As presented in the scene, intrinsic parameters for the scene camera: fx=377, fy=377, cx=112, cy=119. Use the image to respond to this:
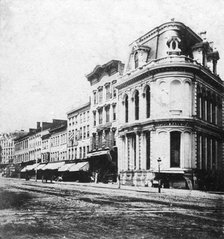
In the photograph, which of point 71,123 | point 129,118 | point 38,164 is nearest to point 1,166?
point 38,164

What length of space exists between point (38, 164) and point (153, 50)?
3379 cm

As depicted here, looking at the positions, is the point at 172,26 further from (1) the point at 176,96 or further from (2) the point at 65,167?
(2) the point at 65,167

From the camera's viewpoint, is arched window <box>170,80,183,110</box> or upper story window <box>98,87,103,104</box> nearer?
arched window <box>170,80,183,110</box>

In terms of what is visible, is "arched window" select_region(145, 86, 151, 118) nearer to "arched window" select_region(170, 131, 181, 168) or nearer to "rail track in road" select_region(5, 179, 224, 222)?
"arched window" select_region(170, 131, 181, 168)

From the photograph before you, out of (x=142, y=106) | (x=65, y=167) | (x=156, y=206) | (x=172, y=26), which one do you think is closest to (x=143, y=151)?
(x=142, y=106)

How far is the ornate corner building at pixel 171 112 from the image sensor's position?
31422 millimetres

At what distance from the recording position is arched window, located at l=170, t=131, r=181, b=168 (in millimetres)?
31733

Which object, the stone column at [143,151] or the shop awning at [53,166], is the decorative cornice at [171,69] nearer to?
the stone column at [143,151]

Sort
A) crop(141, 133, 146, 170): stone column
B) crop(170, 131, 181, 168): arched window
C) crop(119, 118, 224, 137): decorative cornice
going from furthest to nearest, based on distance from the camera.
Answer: crop(141, 133, 146, 170): stone column, crop(170, 131, 181, 168): arched window, crop(119, 118, 224, 137): decorative cornice

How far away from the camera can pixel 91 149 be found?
142ft

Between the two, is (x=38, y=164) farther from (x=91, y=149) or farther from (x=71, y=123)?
(x=91, y=149)

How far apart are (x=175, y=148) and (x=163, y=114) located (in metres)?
3.06

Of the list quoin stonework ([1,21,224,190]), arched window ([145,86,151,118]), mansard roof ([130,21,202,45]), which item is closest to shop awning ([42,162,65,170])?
quoin stonework ([1,21,224,190])

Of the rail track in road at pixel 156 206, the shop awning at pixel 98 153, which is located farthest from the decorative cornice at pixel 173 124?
the rail track in road at pixel 156 206
